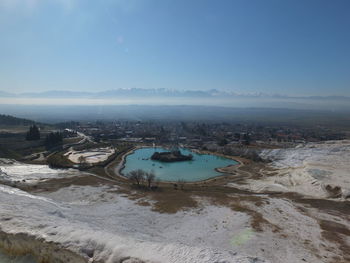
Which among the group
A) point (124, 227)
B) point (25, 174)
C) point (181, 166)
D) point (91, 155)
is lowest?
point (181, 166)

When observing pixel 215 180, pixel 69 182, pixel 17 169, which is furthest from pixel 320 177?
pixel 17 169

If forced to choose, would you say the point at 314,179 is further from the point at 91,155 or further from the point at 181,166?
the point at 91,155

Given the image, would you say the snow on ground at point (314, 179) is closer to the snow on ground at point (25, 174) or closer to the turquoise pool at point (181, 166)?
the turquoise pool at point (181, 166)

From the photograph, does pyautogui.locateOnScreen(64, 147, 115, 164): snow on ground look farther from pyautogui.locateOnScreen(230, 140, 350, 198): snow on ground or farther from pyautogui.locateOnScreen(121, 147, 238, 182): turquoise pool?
pyautogui.locateOnScreen(230, 140, 350, 198): snow on ground

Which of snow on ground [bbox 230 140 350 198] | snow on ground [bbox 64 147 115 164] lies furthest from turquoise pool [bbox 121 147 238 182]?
snow on ground [bbox 230 140 350 198]

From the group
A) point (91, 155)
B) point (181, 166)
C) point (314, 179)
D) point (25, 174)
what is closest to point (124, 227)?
point (25, 174)

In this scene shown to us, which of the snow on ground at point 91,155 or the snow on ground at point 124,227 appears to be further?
the snow on ground at point 91,155

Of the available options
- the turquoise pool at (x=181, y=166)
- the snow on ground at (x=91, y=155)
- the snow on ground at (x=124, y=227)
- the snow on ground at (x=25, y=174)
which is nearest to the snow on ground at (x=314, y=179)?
the turquoise pool at (x=181, y=166)
